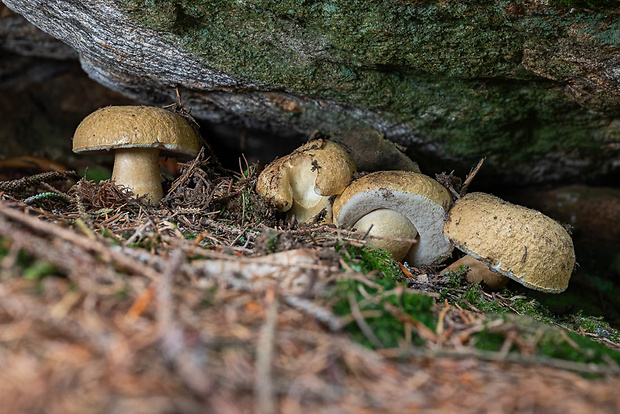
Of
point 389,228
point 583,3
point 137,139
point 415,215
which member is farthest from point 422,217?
point 137,139

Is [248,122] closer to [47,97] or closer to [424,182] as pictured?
[424,182]

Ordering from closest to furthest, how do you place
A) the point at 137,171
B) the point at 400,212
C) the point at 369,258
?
the point at 369,258 → the point at 400,212 → the point at 137,171

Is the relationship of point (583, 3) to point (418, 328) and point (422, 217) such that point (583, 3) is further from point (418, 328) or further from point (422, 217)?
point (418, 328)

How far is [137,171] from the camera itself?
9.96ft

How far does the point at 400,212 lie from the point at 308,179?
2.21ft

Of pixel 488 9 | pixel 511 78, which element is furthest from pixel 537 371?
pixel 511 78

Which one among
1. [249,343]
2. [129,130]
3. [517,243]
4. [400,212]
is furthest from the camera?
[400,212]

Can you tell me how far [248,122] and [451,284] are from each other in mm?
2183

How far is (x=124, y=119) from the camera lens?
2.74 metres

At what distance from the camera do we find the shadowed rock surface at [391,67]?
8.06ft

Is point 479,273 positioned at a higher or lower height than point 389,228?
lower

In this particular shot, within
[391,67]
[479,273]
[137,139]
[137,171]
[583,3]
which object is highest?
[583,3]

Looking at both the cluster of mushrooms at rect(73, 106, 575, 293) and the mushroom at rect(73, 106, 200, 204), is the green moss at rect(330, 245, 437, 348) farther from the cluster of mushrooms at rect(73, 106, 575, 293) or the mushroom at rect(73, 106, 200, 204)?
the mushroom at rect(73, 106, 200, 204)

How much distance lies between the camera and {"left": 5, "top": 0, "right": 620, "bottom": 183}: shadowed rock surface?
8.06 feet
